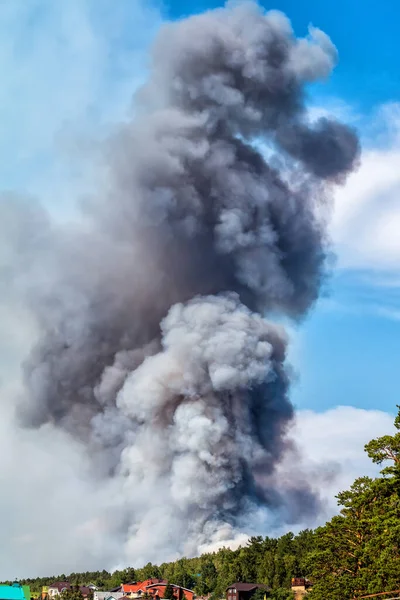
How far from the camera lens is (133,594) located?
93875 millimetres

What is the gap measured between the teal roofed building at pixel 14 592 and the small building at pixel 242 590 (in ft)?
173

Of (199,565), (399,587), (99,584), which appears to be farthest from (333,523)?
(99,584)

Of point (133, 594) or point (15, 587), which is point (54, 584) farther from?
point (15, 587)

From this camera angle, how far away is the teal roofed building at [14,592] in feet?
79.8

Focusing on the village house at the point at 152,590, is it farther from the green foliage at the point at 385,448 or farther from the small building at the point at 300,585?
the green foliage at the point at 385,448

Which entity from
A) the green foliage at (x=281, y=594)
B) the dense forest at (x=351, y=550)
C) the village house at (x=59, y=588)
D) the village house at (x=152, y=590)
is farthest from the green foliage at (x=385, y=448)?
the village house at (x=59, y=588)

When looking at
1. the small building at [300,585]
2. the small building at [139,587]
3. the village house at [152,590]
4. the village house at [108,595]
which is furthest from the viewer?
the village house at [108,595]

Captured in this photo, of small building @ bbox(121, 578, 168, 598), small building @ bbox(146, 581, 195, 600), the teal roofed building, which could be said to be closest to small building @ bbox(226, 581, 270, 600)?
small building @ bbox(146, 581, 195, 600)

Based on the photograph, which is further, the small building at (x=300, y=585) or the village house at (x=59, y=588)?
the village house at (x=59, y=588)

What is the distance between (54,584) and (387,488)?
327 ft

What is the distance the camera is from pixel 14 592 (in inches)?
974

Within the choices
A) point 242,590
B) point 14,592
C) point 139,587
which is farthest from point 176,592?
point 14,592

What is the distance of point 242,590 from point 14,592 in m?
56.1

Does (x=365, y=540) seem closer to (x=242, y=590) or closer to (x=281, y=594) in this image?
(x=281, y=594)
